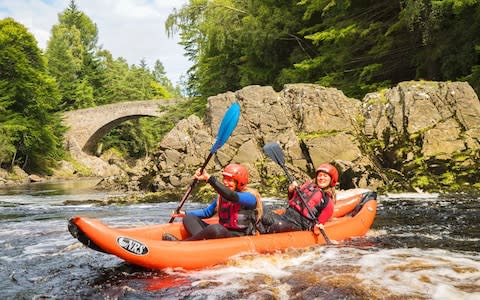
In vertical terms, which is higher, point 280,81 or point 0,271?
point 280,81

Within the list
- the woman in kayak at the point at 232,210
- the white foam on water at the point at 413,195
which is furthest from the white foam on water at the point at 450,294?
the white foam on water at the point at 413,195

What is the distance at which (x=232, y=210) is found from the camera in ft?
16.6

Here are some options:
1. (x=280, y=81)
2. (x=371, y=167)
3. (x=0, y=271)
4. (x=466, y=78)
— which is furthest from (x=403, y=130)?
(x=0, y=271)

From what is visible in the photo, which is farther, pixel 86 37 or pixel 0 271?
pixel 86 37

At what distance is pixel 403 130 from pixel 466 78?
233cm

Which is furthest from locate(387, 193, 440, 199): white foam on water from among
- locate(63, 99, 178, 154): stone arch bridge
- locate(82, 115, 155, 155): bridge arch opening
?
locate(82, 115, 155, 155): bridge arch opening

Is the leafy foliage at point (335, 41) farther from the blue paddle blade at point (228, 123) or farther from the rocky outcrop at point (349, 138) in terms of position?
the blue paddle blade at point (228, 123)

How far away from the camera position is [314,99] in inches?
539

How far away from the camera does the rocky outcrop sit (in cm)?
1094

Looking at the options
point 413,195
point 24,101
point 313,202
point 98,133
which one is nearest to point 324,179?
point 313,202

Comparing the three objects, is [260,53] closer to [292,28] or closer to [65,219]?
[292,28]

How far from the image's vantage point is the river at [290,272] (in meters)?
3.83

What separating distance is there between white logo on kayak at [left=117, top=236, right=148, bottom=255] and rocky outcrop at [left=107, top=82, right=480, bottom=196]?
7.37m

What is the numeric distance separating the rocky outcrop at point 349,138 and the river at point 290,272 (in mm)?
4082
